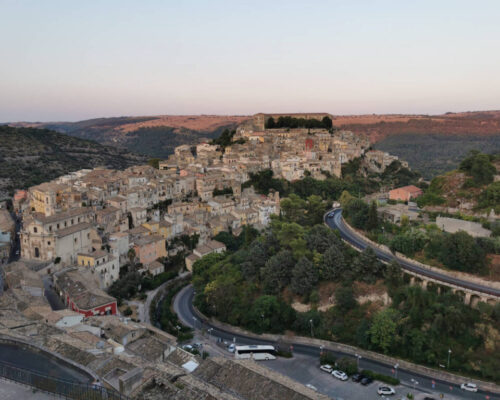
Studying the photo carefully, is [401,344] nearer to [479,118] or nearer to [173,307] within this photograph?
[173,307]

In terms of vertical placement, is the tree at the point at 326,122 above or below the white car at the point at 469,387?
above

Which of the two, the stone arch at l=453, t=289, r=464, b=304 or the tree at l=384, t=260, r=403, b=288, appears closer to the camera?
the stone arch at l=453, t=289, r=464, b=304

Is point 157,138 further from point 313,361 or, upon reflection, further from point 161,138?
point 313,361

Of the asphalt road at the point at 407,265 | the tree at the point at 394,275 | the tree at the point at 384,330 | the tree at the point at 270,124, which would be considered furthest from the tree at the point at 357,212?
the tree at the point at 270,124

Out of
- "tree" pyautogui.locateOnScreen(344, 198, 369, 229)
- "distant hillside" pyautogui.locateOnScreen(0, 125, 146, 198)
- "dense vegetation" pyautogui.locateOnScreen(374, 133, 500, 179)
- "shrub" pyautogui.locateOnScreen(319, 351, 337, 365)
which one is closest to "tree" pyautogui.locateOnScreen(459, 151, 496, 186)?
"tree" pyautogui.locateOnScreen(344, 198, 369, 229)

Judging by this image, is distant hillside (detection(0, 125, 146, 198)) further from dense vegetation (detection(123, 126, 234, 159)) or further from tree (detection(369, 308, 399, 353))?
tree (detection(369, 308, 399, 353))

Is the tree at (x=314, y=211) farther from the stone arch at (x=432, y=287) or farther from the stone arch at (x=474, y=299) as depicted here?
the stone arch at (x=474, y=299)
